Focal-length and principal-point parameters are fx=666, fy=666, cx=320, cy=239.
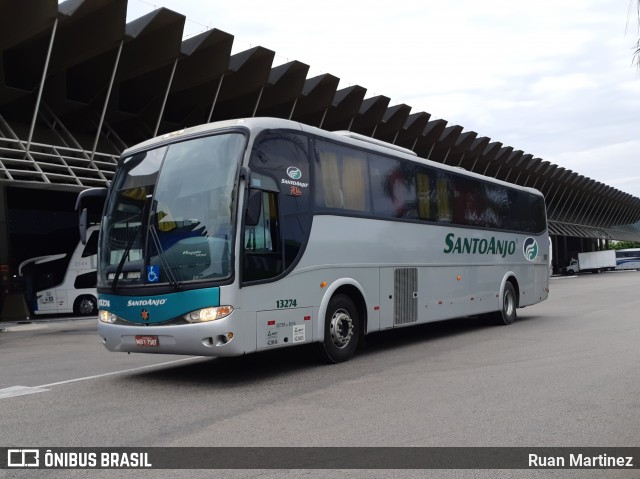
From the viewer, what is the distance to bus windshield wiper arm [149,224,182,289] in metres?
7.78

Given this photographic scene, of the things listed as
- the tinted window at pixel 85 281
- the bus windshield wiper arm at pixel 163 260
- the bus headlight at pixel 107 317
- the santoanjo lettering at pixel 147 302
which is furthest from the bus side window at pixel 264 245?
the tinted window at pixel 85 281

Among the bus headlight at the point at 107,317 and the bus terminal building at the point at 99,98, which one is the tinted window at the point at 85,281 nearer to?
the bus terminal building at the point at 99,98

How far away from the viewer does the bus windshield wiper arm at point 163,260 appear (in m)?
7.78

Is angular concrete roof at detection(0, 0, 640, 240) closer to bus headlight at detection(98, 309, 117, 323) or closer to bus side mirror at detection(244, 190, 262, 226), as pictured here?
bus headlight at detection(98, 309, 117, 323)

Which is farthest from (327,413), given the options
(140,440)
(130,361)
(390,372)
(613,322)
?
(613,322)

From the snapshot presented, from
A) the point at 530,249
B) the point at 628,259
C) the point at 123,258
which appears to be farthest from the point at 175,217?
the point at 628,259

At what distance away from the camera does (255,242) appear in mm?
8055

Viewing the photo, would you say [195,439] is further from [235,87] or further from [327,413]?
[235,87]

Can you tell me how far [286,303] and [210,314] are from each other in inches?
46.9

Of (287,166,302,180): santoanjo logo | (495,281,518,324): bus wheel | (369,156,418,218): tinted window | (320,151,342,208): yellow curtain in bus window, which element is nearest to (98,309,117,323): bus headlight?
(287,166,302,180): santoanjo logo

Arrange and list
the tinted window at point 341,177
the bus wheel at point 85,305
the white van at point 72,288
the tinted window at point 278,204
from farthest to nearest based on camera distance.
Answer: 1. the bus wheel at point 85,305
2. the white van at point 72,288
3. the tinted window at point 341,177
4. the tinted window at point 278,204

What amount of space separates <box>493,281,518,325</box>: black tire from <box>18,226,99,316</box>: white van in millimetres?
16063

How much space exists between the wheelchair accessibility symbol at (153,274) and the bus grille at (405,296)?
4394 millimetres

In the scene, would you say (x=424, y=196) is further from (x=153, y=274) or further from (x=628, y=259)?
(x=628, y=259)
